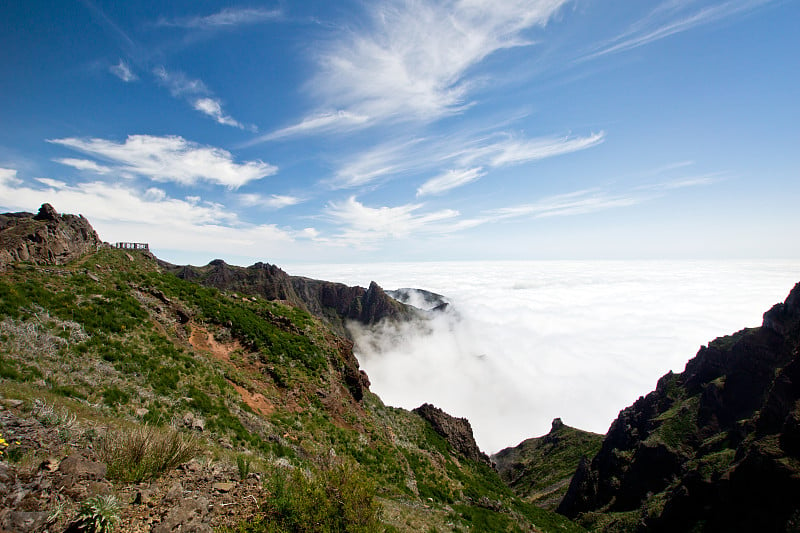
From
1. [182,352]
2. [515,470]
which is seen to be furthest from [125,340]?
[515,470]

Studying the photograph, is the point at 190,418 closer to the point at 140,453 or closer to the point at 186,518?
the point at 140,453

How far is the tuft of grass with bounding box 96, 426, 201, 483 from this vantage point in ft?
24.8

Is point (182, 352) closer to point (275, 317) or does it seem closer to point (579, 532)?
point (275, 317)

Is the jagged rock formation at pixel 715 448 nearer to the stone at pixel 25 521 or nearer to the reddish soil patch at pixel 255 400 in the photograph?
the reddish soil patch at pixel 255 400

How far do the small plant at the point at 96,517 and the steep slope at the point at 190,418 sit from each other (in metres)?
0.25

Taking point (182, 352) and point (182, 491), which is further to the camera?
point (182, 352)

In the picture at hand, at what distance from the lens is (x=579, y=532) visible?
178 feet

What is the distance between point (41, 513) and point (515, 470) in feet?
487

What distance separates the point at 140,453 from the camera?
→ 8.02 meters

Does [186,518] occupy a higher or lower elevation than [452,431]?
higher

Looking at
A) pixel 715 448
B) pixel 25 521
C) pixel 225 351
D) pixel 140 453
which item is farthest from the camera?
pixel 715 448

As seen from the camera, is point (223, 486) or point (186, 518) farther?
point (223, 486)

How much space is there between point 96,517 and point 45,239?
2521 cm

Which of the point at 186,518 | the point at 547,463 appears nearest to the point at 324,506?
the point at 186,518
